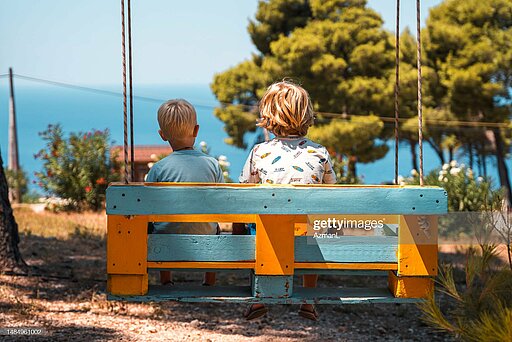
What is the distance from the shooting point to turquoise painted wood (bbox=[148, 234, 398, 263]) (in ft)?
10.9

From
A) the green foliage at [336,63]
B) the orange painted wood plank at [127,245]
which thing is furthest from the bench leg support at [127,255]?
the green foliage at [336,63]

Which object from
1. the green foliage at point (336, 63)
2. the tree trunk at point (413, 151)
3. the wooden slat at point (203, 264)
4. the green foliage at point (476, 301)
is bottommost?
the green foliage at point (476, 301)

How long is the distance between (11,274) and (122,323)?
153cm

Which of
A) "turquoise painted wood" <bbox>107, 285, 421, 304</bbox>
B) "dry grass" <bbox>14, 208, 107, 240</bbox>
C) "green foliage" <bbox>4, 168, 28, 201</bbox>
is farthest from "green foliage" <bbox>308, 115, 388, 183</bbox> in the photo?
"turquoise painted wood" <bbox>107, 285, 421, 304</bbox>

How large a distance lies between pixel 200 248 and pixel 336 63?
700 inches

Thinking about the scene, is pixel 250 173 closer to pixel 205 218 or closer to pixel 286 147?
pixel 286 147

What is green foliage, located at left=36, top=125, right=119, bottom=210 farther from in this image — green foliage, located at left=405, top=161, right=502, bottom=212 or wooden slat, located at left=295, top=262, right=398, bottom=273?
wooden slat, located at left=295, top=262, right=398, bottom=273

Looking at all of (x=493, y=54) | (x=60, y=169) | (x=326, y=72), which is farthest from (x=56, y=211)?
(x=493, y=54)

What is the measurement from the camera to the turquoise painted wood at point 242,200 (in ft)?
10.4

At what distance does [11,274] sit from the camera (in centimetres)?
718

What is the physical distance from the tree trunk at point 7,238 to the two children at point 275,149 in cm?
363

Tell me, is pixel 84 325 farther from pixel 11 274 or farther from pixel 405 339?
pixel 405 339

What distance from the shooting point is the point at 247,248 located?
3.33 metres

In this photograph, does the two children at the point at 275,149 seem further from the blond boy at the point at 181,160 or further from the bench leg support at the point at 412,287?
the bench leg support at the point at 412,287
